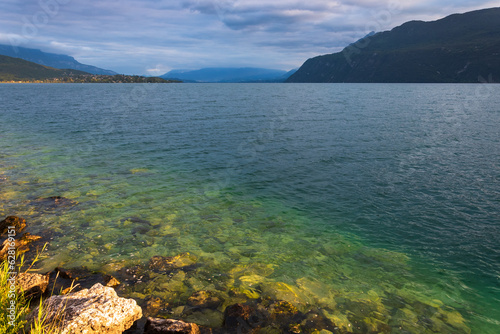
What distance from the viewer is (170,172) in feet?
107

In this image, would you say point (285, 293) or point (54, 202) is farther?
point (54, 202)

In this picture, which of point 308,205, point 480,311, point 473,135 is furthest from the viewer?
point 473,135

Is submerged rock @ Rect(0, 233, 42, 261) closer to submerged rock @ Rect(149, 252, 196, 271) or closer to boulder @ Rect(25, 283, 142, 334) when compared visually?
submerged rock @ Rect(149, 252, 196, 271)

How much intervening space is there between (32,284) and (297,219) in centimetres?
1610

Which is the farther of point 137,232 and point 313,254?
point 137,232

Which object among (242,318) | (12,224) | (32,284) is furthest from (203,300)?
(12,224)

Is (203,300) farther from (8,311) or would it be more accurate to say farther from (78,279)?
(8,311)

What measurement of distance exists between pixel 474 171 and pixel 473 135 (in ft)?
84.4

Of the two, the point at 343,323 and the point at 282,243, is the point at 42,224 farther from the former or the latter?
the point at 343,323

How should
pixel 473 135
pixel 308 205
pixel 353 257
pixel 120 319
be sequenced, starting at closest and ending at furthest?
pixel 120 319, pixel 353 257, pixel 308 205, pixel 473 135

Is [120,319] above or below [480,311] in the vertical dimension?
above

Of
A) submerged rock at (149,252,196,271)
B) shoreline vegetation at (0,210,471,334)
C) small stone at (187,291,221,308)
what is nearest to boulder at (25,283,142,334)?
shoreline vegetation at (0,210,471,334)

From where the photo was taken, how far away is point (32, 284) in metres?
12.4

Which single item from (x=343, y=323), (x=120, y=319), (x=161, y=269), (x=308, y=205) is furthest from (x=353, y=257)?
(x=120, y=319)
